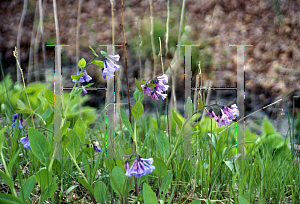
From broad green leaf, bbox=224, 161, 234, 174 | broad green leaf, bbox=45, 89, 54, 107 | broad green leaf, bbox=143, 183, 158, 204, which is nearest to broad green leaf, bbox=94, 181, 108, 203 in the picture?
broad green leaf, bbox=143, 183, 158, 204

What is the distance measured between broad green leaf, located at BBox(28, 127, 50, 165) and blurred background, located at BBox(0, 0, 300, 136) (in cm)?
137

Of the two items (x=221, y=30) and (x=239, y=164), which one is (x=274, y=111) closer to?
(x=221, y=30)

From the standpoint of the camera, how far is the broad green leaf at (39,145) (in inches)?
27.0

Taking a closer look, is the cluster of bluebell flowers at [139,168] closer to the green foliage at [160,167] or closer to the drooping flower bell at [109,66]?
the green foliage at [160,167]

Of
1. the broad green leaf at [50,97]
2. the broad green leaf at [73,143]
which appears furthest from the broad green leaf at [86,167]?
the broad green leaf at [50,97]

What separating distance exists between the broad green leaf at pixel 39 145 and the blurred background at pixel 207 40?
53.8 inches

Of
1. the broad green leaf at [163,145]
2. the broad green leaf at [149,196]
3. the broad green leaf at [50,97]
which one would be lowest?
the broad green leaf at [149,196]

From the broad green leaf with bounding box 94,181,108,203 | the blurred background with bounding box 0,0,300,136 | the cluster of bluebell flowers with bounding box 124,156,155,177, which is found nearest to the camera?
the cluster of bluebell flowers with bounding box 124,156,155,177

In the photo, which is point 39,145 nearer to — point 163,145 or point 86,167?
point 86,167

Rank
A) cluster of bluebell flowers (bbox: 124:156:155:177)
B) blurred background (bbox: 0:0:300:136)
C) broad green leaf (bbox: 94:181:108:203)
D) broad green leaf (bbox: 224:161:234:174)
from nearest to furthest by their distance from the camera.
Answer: cluster of bluebell flowers (bbox: 124:156:155:177) < broad green leaf (bbox: 94:181:108:203) < broad green leaf (bbox: 224:161:234:174) < blurred background (bbox: 0:0:300:136)

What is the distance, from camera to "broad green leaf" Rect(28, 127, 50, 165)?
69 centimetres

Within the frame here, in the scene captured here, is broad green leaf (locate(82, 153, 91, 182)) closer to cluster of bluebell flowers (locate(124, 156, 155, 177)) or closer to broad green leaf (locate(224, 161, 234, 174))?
cluster of bluebell flowers (locate(124, 156, 155, 177))

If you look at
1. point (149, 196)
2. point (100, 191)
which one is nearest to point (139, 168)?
point (149, 196)

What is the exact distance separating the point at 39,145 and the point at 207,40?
183 cm
